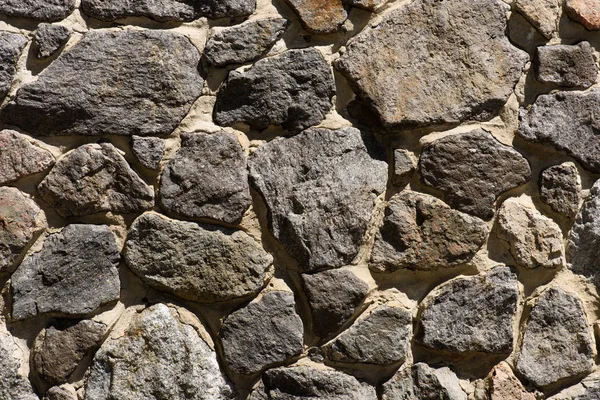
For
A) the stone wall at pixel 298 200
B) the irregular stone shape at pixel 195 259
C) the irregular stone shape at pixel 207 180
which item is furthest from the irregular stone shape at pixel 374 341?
the irregular stone shape at pixel 207 180

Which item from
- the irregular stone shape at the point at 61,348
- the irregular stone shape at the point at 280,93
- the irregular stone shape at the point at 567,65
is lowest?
the irregular stone shape at the point at 61,348

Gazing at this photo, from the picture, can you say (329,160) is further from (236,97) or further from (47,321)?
(47,321)

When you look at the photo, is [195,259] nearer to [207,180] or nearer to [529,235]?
[207,180]

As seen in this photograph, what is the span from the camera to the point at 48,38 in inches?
63.6

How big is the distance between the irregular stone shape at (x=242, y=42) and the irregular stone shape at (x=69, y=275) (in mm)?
466

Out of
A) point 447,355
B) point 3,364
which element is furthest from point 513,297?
point 3,364

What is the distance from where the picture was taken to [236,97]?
5.62ft

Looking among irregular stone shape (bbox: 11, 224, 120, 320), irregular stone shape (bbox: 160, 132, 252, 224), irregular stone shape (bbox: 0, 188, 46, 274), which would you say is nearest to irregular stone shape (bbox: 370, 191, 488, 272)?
irregular stone shape (bbox: 160, 132, 252, 224)

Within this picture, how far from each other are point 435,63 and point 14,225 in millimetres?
1030

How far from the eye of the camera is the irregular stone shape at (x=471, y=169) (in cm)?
177

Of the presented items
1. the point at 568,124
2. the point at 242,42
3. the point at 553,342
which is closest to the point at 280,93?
the point at 242,42

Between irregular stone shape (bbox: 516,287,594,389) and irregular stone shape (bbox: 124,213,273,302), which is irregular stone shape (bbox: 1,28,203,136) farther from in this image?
irregular stone shape (bbox: 516,287,594,389)

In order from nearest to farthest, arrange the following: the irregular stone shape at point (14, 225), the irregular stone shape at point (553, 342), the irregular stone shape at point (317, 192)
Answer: the irregular stone shape at point (14, 225) < the irregular stone shape at point (317, 192) < the irregular stone shape at point (553, 342)

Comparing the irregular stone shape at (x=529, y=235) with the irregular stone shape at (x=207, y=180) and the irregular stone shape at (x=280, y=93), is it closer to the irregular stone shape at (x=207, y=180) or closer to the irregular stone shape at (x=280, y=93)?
the irregular stone shape at (x=280, y=93)
